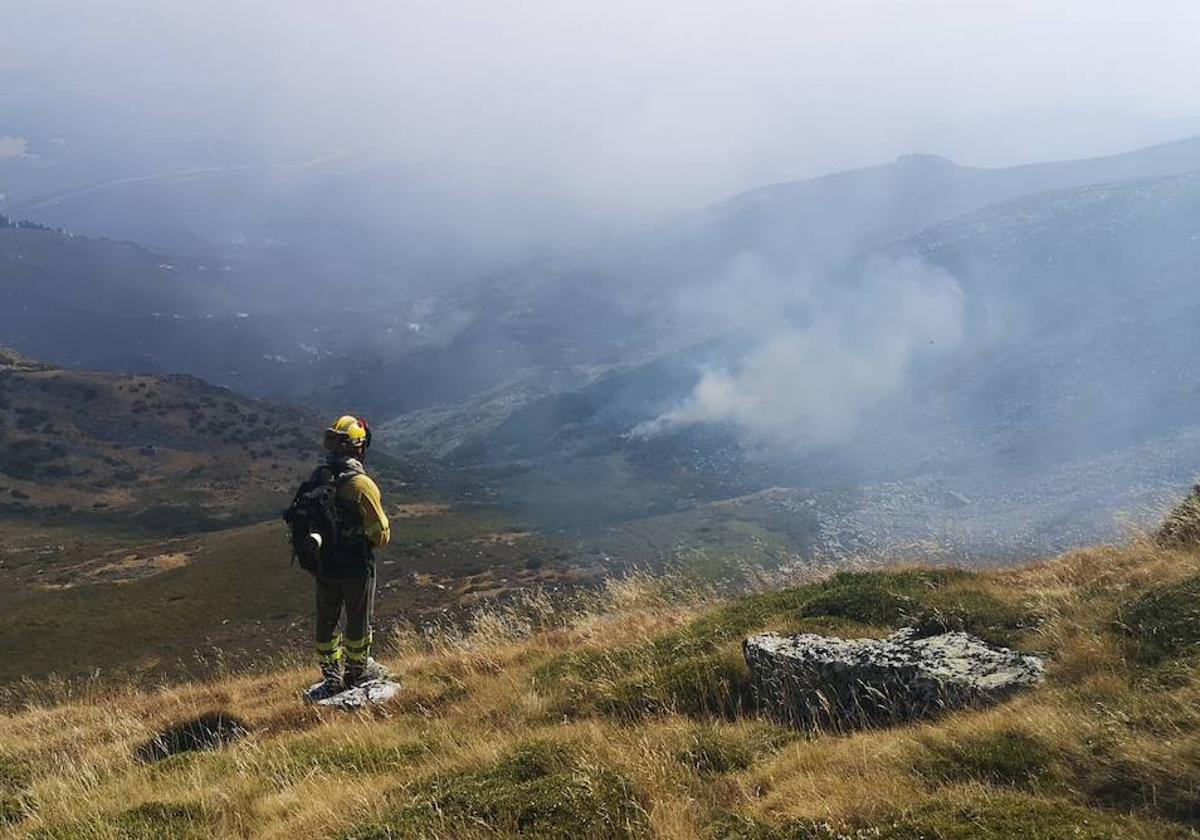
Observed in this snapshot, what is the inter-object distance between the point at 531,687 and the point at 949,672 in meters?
4.36

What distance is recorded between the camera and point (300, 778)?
626cm

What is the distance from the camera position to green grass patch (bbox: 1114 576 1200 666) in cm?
604

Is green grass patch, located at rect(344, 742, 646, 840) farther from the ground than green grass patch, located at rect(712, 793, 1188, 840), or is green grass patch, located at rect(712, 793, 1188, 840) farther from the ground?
green grass patch, located at rect(344, 742, 646, 840)

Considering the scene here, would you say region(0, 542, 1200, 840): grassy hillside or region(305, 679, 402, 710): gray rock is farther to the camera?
region(305, 679, 402, 710): gray rock

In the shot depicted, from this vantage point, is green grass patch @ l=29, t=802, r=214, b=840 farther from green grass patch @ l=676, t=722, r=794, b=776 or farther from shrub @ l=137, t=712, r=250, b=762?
green grass patch @ l=676, t=722, r=794, b=776

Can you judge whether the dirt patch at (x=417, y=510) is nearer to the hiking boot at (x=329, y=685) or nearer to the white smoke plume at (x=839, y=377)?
the white smoke plume at (x=839, y=377)

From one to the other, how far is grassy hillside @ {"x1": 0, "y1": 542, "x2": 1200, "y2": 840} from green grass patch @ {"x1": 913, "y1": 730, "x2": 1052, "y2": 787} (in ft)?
0.06

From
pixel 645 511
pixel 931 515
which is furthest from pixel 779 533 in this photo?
pixel 645 511

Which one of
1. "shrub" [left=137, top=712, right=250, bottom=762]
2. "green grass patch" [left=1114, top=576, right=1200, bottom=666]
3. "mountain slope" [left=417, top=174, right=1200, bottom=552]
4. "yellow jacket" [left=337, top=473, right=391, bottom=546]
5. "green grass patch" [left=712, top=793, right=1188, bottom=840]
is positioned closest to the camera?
"green grass patch" [left=712, top=793, right=1188, bottom=840]

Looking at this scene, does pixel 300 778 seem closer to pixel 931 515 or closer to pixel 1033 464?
pixel 931 515

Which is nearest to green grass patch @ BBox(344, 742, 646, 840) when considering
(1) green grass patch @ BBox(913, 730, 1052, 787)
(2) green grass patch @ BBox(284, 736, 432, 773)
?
(2) green grass patch @ BBox(284, 736, 432, 773)

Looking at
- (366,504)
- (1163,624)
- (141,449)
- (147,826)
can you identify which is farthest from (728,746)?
(141,449)

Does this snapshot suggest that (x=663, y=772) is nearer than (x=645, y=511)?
Yes

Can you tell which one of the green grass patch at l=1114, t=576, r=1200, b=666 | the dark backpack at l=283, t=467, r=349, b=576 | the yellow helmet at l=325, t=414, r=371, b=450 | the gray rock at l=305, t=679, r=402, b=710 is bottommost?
the gray rock at l=305, t=679, r=402, b=710
